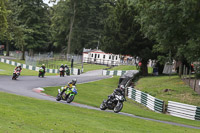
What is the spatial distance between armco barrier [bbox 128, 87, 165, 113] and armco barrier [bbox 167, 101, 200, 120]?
562mm

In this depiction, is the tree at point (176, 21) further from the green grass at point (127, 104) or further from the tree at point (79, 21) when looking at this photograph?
the tree at point (79, 21)

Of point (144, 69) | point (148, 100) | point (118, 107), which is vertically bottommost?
point (148, 100)

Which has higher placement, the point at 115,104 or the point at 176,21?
the point at 176,21

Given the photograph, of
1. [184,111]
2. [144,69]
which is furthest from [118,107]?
[144,69]

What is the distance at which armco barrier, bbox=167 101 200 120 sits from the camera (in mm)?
20359

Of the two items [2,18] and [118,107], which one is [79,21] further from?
[118,107]

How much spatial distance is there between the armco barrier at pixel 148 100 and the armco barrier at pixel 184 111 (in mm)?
562

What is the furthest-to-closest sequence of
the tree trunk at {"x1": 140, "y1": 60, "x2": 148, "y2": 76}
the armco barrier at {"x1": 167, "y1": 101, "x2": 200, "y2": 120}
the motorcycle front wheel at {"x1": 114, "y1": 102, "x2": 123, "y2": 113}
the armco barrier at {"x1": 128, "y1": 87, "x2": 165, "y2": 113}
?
the tree trunk at {"x1": 140, "y1": 60, "x2": 148, "y2": 76}
the armco barrier at {"x1": 128, "y1": 87, "x2": 165, "y2": 113}
the armco barrier at {"x1": 167, "y1": 101, "x2": 200, "y2": 120}
the motorcycle front wheel at {"x1": 114, "y1": 102, "x2": 123, "y2": 113}

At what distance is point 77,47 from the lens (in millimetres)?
86688

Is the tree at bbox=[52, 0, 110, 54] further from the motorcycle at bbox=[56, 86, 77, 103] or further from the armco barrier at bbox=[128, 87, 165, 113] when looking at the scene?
the motorcycle at bbox=[56, 86, 77, 103]

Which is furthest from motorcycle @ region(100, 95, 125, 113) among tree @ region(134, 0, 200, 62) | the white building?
the white building

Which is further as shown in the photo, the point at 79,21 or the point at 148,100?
the point at 79,21

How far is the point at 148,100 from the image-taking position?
79.6 feet

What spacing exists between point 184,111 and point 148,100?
12.5 ft
